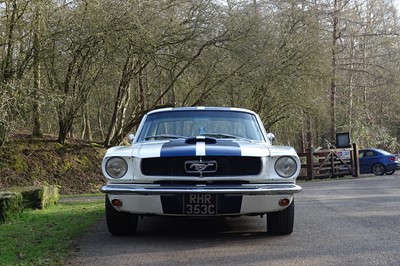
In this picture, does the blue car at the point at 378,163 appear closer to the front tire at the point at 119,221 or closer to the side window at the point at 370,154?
the side window at the point at 370,154

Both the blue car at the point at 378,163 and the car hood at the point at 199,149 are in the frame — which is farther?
the blue car at the point at 378,163

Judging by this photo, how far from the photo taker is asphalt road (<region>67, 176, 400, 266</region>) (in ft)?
16.3

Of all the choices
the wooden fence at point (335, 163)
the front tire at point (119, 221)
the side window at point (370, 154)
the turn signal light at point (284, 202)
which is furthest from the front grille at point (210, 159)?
the side window at point (370, 154)

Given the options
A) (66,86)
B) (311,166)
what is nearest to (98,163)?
(66,86)

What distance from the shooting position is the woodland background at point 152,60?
15.0m

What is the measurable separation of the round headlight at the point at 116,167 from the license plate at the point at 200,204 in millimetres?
819

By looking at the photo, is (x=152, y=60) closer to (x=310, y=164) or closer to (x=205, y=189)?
(x=310, y=164)

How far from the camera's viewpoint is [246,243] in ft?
18.8

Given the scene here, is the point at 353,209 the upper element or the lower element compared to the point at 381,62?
lower

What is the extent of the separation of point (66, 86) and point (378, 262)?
46.9 ft

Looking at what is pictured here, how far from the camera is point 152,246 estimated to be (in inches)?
222

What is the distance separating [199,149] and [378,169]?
2217 centimetres

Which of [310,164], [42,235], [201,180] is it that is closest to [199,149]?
[201,180]

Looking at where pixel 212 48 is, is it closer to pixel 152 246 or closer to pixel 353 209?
pixel 353 209
